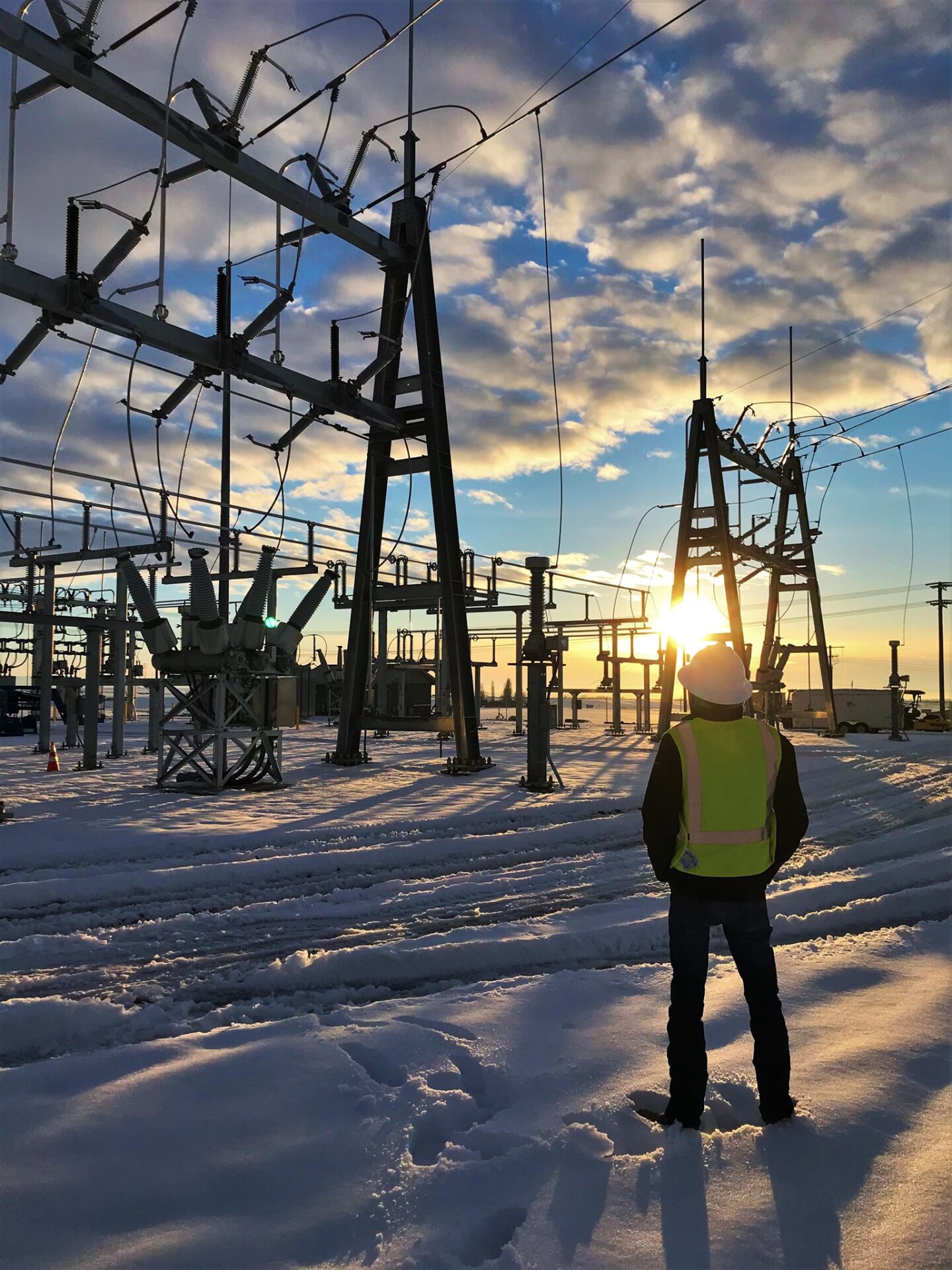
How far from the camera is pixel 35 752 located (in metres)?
17.8

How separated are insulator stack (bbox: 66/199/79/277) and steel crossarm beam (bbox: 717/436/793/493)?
1342 centimetres

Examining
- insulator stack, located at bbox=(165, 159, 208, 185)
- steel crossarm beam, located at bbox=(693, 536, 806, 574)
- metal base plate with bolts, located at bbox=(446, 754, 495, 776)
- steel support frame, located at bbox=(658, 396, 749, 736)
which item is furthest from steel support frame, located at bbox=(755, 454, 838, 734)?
insulator stack, located at bbox=(165, 159, 208, 185)

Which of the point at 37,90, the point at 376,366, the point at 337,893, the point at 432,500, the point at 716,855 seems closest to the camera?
the point at 716,855

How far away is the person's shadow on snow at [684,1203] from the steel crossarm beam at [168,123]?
1024cm

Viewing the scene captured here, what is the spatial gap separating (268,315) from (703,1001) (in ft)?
33.6

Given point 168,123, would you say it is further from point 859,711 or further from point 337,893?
point 859,711

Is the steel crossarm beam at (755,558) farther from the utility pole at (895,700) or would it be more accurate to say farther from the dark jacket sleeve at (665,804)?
the dark jacket sleeve at (665,804)

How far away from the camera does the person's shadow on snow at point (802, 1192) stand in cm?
219

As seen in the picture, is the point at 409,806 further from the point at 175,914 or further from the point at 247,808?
the point at 175,914

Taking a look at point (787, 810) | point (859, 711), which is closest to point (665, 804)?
point (787, 810)

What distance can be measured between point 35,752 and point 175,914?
46.8 ft

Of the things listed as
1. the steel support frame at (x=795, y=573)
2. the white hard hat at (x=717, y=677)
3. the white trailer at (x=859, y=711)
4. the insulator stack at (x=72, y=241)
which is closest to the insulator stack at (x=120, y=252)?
the insulator stack at (x=72, y=241)

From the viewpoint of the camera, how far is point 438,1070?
317cm

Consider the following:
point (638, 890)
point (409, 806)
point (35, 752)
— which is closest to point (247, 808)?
point (409, 806)
